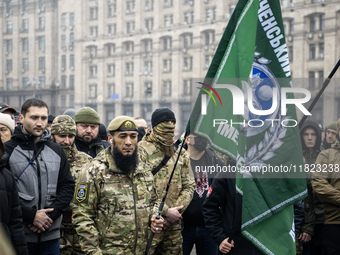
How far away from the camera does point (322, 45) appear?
4544 centimetres

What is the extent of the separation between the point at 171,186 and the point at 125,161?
0.93 metres

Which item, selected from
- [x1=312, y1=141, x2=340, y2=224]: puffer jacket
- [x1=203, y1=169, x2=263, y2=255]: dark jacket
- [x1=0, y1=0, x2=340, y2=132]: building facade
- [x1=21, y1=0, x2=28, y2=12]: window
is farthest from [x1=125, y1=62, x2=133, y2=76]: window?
[x1=203, y1=169, x2=263, y2=255]: dark jacket

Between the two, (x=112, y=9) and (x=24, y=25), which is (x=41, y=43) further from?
(x=112, y=9)

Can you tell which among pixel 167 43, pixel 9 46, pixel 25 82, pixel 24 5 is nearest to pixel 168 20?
pixel 167 43

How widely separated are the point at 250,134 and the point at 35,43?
70.7 metres

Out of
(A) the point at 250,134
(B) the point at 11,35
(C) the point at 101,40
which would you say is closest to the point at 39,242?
(A) the point at 250,134

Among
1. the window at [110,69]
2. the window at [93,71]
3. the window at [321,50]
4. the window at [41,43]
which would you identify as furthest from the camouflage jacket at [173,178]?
the window at [41,43]

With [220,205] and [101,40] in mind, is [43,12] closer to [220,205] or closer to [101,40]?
[101,40]

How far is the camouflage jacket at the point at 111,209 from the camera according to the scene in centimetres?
387

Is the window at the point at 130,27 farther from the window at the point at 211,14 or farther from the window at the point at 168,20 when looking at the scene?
the window at the point at 211,14

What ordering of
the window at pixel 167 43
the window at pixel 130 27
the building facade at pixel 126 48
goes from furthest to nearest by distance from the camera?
the window at pixel 130 27 < the window at pixel 167 43 < the building facade at pixel 126 48

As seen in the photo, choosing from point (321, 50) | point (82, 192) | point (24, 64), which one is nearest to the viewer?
point (82, 192)

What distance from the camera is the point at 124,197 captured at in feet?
12.9

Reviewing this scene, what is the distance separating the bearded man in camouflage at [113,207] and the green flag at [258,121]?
0.67 metres
